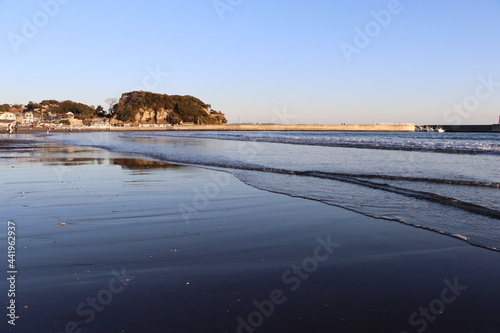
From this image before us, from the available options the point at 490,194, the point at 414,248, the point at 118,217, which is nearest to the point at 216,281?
the point at 414,248

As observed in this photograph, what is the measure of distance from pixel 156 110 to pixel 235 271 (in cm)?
17313

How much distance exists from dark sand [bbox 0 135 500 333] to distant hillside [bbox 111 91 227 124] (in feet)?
539

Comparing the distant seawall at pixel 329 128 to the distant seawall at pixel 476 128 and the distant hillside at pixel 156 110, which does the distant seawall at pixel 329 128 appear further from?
the distant hillside at pixel 156 110

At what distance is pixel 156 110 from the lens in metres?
169

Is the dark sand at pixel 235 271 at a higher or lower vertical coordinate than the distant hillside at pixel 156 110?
lower

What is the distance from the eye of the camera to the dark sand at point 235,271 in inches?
115

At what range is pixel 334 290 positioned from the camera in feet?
11.4

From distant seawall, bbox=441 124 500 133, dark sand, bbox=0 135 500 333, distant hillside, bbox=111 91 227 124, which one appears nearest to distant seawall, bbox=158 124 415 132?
distant seawall, bbox=441 124 500 133

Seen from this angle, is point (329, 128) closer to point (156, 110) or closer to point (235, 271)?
point (156, 110)

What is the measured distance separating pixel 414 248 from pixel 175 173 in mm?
9471

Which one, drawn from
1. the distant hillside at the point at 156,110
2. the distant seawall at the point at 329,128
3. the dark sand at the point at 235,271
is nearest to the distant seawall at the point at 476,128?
the distant seawall at the point at 329,128

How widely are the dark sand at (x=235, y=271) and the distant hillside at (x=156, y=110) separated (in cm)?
16428

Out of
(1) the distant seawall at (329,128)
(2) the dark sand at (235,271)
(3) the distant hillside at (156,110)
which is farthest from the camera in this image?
(3) the distant hillside at (156,110)

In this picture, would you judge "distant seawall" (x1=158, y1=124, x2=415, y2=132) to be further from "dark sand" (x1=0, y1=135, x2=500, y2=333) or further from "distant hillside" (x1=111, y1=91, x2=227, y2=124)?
"dark sand" (x1=0, y1=135, x2=500, y2=333)
